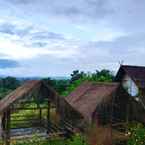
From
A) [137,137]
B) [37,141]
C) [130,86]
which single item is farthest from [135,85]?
[37,141]

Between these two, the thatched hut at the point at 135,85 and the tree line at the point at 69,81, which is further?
the tree line at the point at 69,81

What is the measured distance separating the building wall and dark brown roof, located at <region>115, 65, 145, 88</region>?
0.53 meters

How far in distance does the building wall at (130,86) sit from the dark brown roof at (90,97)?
11.3 ft

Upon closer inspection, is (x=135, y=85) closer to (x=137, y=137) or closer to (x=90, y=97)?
(x=90, y=97)

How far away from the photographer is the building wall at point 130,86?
91.0 ft

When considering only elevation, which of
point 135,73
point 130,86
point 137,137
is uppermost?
point 135,73

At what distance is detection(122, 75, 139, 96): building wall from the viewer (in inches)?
1092

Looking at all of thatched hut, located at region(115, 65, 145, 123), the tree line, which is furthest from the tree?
thatched hut, located at region(115, 65, 145, 123)

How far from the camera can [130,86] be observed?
2845cm

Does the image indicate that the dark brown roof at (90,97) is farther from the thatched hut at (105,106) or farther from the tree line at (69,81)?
the tree line at (69,81)

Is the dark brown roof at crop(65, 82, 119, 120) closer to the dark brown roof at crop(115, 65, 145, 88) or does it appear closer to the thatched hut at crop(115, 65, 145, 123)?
the thatched hut at crop(115, 65, 145, 123)

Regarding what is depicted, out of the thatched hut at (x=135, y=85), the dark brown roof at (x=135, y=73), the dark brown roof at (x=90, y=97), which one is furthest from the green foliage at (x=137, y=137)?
the dark brown roof at (x=135, y=73)

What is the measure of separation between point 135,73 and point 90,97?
5.90 meters

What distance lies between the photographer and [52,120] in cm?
2280
